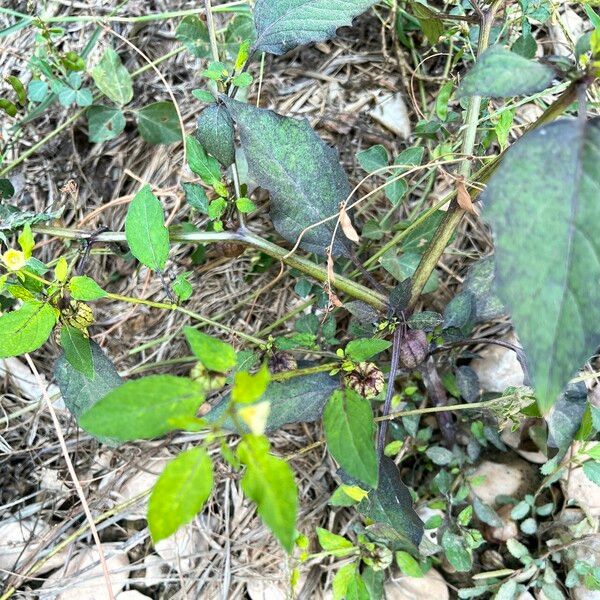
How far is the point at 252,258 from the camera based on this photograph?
143 centimetres

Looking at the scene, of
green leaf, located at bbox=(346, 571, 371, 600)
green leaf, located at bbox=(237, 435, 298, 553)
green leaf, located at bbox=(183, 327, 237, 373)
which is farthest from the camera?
green leaf, located at bbox=(346, 571, 371, 600)

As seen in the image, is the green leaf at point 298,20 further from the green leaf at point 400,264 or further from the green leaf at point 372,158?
the green leaf at point 400,264

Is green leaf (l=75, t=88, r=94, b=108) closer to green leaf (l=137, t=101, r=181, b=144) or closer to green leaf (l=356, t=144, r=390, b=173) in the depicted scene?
green leaf (l=137, t=101, r=181, b=144)

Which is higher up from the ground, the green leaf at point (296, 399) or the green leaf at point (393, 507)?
the green leaf at point (296, 399)

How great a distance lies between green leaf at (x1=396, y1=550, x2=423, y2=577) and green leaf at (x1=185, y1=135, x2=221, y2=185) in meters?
0.84

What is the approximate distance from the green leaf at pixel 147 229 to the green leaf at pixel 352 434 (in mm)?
410

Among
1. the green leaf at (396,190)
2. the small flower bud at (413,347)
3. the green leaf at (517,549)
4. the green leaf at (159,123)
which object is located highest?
the green leaf at (159,123)

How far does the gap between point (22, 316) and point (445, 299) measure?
2.96 feet

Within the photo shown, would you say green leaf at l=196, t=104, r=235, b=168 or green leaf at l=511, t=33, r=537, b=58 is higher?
green leaf at l=196, t=104, r=235, b=168

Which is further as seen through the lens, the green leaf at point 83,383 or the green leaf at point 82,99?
the green leaf at point 82,99

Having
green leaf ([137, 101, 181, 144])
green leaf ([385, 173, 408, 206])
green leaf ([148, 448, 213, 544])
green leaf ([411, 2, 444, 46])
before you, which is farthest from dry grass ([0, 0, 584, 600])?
green leaf ([148, 448, 213, 544])

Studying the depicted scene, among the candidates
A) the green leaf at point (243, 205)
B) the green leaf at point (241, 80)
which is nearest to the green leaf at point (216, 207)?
the green leaf at point (243, 205)

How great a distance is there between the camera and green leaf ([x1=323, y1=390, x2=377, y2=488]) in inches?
33.0

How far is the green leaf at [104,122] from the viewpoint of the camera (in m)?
1.46
